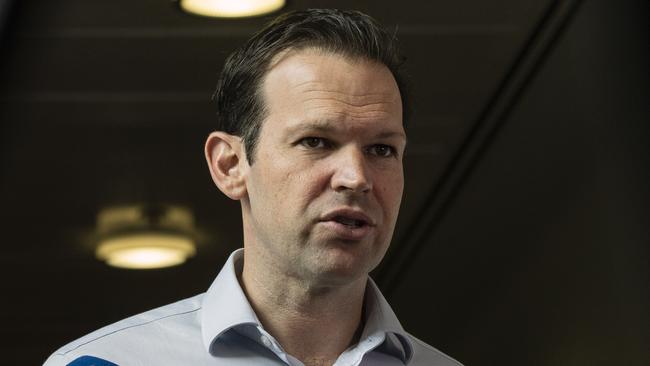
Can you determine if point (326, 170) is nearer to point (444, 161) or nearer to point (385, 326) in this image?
point (385, 326)

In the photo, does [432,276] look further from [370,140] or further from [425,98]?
[370,140]

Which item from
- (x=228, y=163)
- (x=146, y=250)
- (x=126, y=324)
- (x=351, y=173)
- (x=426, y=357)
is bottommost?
(x=146, y=250)

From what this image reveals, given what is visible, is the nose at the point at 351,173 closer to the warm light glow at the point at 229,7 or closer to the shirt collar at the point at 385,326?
the shirt collar at the point at 385,326

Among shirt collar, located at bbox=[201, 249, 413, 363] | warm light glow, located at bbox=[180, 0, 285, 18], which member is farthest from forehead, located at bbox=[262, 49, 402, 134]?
warm light glow, located at bbox=[180, 0, 285, 18]

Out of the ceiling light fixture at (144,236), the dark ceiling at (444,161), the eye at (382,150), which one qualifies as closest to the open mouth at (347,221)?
the eye at (382,150)

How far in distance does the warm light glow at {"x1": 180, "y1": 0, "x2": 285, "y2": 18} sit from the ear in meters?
1.32

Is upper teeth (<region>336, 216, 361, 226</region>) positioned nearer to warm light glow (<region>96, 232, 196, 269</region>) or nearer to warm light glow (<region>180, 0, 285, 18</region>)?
warm light glow (<region>180, 0, 285, 18</region>)

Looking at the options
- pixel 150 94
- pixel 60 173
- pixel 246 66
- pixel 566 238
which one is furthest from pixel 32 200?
pixel 246 66

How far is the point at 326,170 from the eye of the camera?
168cm

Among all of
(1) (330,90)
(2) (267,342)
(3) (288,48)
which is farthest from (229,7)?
(2) (267,342)

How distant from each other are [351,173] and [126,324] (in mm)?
365

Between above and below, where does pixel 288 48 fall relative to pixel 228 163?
above

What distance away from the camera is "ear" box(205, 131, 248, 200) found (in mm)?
1809

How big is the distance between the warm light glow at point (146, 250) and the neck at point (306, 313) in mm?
1940
